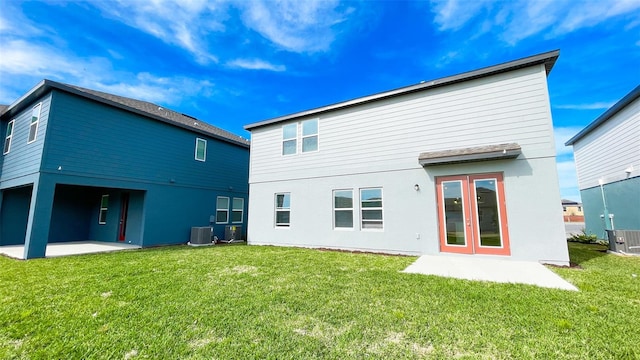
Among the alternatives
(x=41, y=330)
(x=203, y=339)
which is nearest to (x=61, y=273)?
(x=41, y=330)

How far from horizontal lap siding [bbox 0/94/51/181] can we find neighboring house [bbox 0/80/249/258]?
44 mm

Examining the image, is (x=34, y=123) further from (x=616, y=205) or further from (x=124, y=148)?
(x=616, y=205)

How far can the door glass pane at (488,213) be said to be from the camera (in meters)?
6.78

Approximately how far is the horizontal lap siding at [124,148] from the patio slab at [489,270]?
11.2 meters

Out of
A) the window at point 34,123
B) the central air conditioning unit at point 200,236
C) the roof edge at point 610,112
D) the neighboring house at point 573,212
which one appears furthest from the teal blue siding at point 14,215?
the neighboring house at point 573,212

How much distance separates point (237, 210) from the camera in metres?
14.9

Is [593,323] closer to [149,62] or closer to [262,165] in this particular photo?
[262,165]

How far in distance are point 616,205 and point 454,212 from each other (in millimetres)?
9035

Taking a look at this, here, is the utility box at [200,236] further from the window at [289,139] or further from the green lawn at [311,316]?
the green lawn at [311,316]

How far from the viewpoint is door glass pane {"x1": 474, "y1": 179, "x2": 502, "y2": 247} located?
6.78 meters

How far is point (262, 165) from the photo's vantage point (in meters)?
11.1

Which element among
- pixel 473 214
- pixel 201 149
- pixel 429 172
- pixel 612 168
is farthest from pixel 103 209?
pixel 612 168

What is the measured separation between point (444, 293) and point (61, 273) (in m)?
8.20

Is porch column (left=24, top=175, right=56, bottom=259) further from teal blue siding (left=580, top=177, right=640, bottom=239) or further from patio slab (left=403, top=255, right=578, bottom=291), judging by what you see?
teal blue siding (left=580, top=177, right=640, bottom=239)
